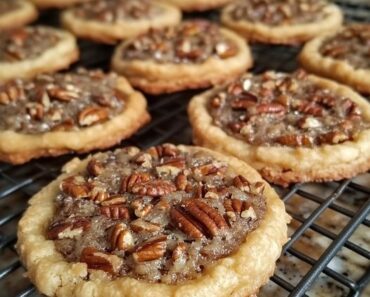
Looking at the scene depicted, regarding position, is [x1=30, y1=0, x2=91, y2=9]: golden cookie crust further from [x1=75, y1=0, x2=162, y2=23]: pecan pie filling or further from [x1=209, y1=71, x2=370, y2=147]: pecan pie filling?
[x1=209, y1=71, x2=370, y2=147]: pecan pie filling

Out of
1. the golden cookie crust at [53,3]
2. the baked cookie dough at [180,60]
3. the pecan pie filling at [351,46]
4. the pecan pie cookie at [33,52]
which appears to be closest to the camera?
the pecan pie filling at [351,46]

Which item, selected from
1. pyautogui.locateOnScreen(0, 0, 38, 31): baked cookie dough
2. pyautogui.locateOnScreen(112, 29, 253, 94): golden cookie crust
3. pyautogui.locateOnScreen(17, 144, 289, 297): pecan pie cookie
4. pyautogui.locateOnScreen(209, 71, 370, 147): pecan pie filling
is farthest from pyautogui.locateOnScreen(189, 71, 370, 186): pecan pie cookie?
pyautogui.locateOnScreen(0, 0, 38, 31): baked cookie dough

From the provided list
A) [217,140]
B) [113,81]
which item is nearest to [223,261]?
[217,140]

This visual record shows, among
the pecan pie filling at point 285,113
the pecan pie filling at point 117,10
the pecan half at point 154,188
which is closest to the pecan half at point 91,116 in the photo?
the pecan pie filling at point 285,113

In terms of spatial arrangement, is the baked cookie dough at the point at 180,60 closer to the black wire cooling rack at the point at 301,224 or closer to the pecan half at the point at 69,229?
the black wire cooling rack at the point at 301,224

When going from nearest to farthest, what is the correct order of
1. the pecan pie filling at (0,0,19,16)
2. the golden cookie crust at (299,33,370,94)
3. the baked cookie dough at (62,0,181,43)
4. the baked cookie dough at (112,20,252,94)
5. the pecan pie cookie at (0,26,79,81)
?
the golden cookie crust at (299,33,370,94) < the baked cookie dough at (112,20,252,94) < the pecan pie cookie at (0,26,79,81) < the baked cookie dough at (62,0,181,43) < the pecan pie filling at (0,0,19,16)

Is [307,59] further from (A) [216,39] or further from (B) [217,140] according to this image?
(B) [217,140]

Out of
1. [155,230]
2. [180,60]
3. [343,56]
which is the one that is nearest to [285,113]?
[343,56]
